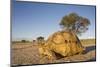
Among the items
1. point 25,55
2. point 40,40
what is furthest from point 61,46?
point 25,55

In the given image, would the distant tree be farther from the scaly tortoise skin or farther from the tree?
the tree

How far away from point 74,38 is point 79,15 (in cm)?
32

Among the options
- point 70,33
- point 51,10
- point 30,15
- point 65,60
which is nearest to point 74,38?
point 70,33

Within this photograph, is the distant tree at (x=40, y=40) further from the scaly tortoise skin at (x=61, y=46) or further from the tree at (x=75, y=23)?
the tree at (x=75, y=23)

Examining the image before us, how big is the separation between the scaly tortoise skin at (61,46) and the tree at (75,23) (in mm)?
80

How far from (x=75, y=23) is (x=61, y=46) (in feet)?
1.22

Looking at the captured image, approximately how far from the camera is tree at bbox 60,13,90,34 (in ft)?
8.77

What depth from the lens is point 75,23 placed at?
2.72m

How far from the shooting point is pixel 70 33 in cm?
269

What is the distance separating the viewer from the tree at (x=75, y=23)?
267 centimetres

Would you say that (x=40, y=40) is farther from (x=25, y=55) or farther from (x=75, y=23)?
(x=75, y=23)

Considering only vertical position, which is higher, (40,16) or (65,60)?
(40,16)

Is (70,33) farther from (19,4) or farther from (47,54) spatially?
(19,4)

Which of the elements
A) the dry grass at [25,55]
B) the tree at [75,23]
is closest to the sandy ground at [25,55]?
the dry grass at [25,55]
